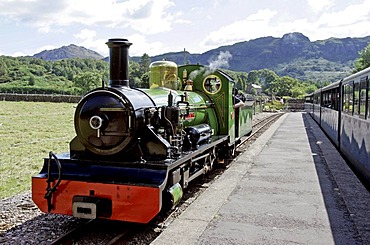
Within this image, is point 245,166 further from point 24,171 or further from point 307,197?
point 24,171

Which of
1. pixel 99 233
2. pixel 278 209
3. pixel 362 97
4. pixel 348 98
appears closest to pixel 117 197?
pixel 99 233

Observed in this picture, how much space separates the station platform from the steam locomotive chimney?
2.48 metres

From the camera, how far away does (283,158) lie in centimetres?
1193

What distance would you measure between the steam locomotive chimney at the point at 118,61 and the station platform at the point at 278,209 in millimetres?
2484

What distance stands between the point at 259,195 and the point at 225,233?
227 cm

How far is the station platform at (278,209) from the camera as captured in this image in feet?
17.1

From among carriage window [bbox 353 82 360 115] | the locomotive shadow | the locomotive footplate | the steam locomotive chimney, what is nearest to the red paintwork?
the locomotive footplate

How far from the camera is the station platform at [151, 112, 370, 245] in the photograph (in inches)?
205

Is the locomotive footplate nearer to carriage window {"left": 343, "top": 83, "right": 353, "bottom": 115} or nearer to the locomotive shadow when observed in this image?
the locomotive shadow

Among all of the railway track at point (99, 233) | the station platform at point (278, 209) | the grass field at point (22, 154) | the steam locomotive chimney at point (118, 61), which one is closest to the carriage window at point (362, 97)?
the station platform at point (278, 209)

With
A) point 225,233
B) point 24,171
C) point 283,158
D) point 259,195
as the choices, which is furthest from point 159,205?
point 283,158

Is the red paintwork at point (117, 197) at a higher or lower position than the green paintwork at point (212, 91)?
lower

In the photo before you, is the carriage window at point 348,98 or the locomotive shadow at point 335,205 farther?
the carriage window at point 348,98

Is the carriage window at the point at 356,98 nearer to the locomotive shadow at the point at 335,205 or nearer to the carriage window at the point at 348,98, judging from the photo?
the carriage window at the point at 348,98
